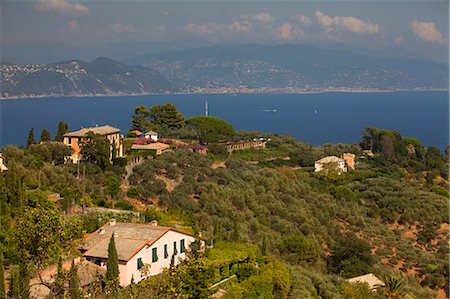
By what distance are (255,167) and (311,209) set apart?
7.81 meters

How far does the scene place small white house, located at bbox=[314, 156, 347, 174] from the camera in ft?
152

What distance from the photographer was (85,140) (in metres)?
37.3

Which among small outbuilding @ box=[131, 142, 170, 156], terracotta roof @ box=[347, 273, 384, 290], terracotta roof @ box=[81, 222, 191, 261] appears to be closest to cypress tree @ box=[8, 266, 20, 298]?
terracotta roof @ box=[81, 222, 191, 261]

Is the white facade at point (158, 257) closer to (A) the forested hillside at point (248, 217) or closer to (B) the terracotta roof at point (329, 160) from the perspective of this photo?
(A) the forested hillside at point (248, 217)

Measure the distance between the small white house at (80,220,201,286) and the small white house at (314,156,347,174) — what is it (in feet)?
87.8

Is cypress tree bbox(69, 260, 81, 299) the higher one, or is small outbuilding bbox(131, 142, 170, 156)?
small outbuilding bbox(131, 142, 170, 156)

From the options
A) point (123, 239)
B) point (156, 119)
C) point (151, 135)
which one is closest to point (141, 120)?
point (156, 119)

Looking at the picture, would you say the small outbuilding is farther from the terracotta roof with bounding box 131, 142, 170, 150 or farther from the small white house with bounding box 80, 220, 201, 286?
the small white house with bounding box 80, 220, 201, 286

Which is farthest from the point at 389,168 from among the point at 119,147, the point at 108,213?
the point at 108,213

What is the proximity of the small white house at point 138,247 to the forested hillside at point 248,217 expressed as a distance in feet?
2.73

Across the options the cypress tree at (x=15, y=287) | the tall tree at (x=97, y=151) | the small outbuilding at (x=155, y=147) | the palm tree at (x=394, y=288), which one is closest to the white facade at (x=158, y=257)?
the cypress tree at (x=15, y=287)

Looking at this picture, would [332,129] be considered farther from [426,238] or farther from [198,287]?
[198,287]

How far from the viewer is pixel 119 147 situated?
39.7m

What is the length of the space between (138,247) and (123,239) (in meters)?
0.95
